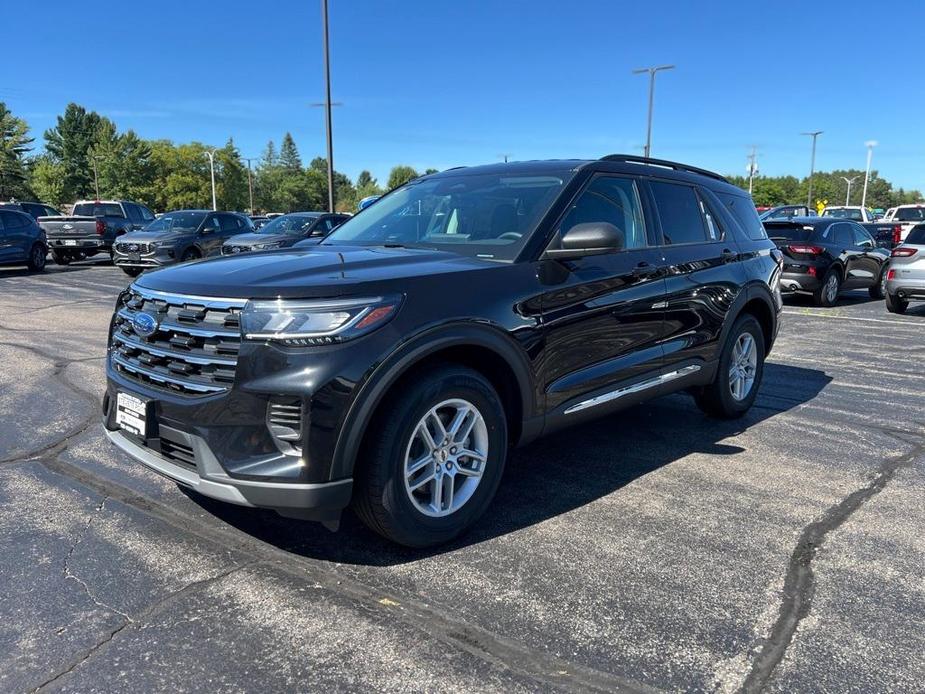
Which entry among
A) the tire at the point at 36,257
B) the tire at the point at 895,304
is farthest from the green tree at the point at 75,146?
the tire at the point at 895,304

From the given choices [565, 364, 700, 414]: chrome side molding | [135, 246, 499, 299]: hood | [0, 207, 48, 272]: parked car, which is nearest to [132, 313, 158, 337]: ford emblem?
[135, 246, 499, 299]: hood

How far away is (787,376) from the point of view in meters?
7.16

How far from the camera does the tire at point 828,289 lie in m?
13.0

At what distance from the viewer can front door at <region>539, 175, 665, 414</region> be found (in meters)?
3.61

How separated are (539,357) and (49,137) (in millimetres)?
106254

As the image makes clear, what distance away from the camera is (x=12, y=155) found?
6900 cm

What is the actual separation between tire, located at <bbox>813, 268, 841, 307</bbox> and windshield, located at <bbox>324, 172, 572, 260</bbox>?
1072 cm

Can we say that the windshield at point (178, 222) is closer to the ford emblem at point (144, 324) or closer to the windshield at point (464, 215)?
the windshield at point (464, 215)

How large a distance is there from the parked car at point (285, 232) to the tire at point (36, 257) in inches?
198

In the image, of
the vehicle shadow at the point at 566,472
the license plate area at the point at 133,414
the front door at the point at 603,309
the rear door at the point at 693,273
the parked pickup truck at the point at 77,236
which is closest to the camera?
the license plate area at the point at 133,414

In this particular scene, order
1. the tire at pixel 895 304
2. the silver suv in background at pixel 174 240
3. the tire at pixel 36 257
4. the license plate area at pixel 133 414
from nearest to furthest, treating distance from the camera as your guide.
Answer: the license plate area at pixel 133 414
the tire at pixel 895 304
the silver suv in background at pixel 174 240
the tire at pixel 36 257

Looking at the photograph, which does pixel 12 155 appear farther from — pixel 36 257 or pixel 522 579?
pixel 522 579

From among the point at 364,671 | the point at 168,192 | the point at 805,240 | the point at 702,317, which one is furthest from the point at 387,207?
the point at 168,192

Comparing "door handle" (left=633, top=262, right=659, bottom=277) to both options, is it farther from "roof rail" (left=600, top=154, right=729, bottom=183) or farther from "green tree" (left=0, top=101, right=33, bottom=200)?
"green tree" (left=0, top=101, right=33, bottom=200)
